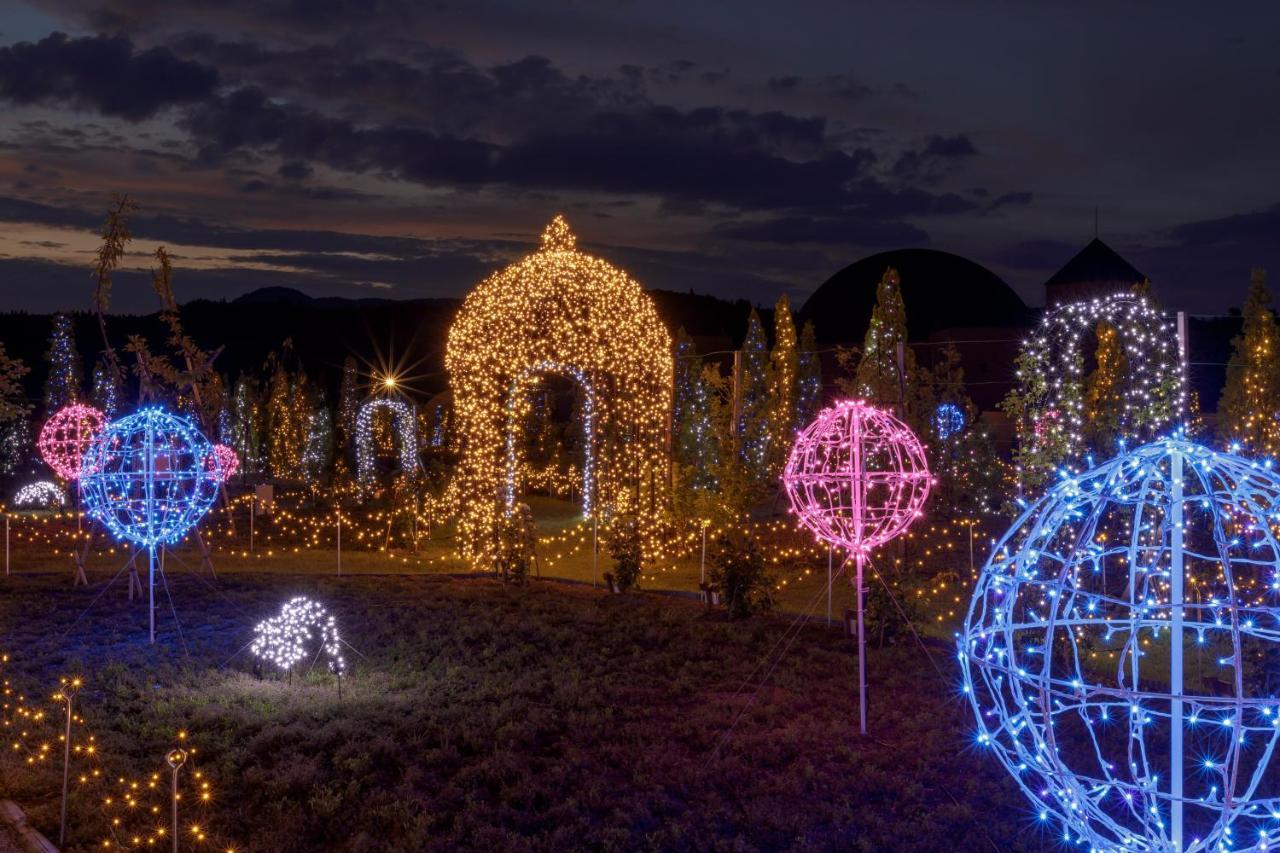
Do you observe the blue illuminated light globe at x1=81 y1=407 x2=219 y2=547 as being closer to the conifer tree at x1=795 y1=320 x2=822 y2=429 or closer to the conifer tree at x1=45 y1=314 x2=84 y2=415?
the conifer tree at x1=795 y1=320 x2=822 y2=429

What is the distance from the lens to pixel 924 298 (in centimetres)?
4138

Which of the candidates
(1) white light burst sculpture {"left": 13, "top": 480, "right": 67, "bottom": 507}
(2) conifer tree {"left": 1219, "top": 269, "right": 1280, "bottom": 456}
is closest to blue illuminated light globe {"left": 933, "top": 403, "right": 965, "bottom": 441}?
(2) conifer tree {"left": 1219, "top": 269, "right": 1280, "bottom": 456}

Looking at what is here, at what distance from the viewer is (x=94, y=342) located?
201 feet

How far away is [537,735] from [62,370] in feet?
95.9

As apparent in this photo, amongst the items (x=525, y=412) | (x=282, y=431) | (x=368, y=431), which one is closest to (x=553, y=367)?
(x=525, y=412)

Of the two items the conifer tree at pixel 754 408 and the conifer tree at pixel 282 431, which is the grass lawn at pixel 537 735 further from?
the conifer tree at pixel 282 431

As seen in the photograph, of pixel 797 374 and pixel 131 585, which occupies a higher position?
pixel 797 374

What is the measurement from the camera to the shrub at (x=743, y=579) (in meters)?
11.8

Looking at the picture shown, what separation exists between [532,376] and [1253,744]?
11.1 metres

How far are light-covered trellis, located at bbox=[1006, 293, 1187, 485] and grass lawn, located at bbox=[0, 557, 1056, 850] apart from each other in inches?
84.7

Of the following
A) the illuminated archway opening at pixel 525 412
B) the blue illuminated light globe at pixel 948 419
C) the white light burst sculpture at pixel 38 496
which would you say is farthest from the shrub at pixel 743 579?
the white light burst sculpture at pixel 38 496

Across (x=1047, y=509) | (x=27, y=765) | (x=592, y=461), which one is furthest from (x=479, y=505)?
(x=1047, y=509)

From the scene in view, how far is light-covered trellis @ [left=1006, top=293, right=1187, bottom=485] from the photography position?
29.0ft

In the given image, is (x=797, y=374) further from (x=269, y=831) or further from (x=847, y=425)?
(x=269, y=831)
